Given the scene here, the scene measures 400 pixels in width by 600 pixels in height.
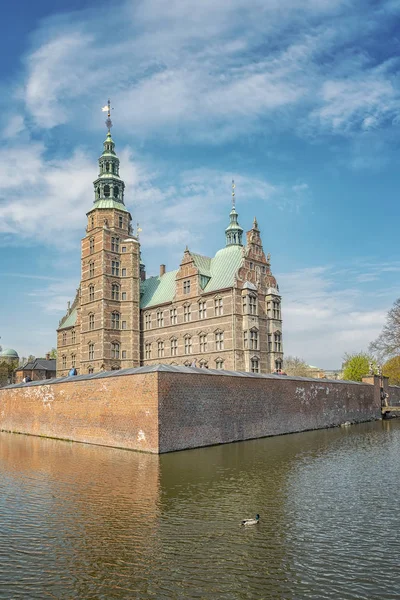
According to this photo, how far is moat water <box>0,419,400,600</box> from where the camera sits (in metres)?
8.36

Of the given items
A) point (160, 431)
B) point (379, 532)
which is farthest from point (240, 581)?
point (160, 431)

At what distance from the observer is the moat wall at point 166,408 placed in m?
24.0

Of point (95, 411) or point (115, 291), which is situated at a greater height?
point (115, 291)

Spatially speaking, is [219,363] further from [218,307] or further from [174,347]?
[174,347]

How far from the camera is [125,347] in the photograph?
173 ft

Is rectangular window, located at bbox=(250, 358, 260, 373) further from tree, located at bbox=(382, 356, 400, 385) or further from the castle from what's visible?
tree, located at bbox=(382, 356, 400, 385)

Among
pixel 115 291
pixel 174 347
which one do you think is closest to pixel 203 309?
pixel 174 347

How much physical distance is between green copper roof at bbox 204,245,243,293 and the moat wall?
14019 mm

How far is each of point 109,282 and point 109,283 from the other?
0.11 metres

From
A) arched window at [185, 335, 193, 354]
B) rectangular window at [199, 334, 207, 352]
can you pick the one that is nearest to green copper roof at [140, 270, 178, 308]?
arched window at [185, 335, 193, 354]

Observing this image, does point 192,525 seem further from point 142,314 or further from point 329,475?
point 142,314

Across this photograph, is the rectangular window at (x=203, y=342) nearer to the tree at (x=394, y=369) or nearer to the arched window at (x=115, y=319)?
the arched window at (x=115, y=319)

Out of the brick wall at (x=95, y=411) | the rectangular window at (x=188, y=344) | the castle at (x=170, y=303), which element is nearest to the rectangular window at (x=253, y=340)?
the castle at (x=170, y=303)

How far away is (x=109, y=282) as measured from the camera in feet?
172
